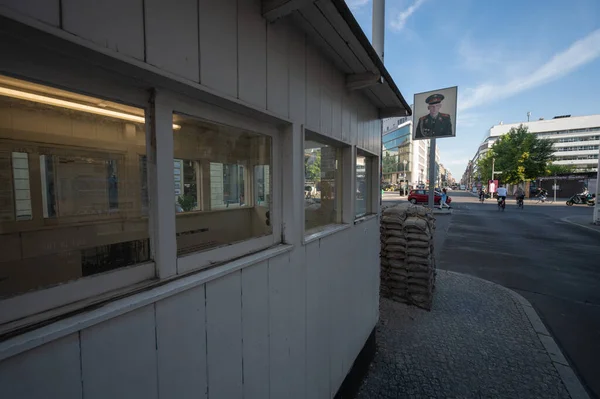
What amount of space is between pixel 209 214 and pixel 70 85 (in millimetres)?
1954

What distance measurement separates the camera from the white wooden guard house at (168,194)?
0.87 meters

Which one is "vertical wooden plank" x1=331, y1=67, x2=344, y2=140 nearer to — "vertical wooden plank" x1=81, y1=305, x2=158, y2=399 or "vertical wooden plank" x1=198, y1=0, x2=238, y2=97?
"vertical wooden plank" x1=198, y1=0, x2=238, y2=97

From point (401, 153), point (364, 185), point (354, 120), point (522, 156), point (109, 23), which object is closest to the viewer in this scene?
point (109, 23)

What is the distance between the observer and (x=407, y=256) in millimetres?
4863

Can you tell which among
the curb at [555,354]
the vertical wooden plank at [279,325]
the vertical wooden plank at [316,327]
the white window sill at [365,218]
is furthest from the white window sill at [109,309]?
the curb at [555,354]

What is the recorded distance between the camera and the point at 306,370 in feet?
7.32

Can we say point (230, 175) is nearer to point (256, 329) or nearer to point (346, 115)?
point (256, 329)

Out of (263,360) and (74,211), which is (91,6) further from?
(263,360)

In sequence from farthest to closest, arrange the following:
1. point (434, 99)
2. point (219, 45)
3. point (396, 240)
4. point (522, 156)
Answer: point (522, 156) → point (434, 99) → point (396, 240) → point (219, 45)

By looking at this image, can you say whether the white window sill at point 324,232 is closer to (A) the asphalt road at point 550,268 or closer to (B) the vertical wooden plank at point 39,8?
(B) the vertical wooden plank at point 39,8

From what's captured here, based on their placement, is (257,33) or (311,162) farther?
(311,162)

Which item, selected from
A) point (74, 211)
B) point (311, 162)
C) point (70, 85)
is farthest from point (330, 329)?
point (70, 85)

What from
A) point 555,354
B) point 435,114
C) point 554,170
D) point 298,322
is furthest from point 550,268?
point 554,170

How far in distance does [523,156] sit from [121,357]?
153ft
